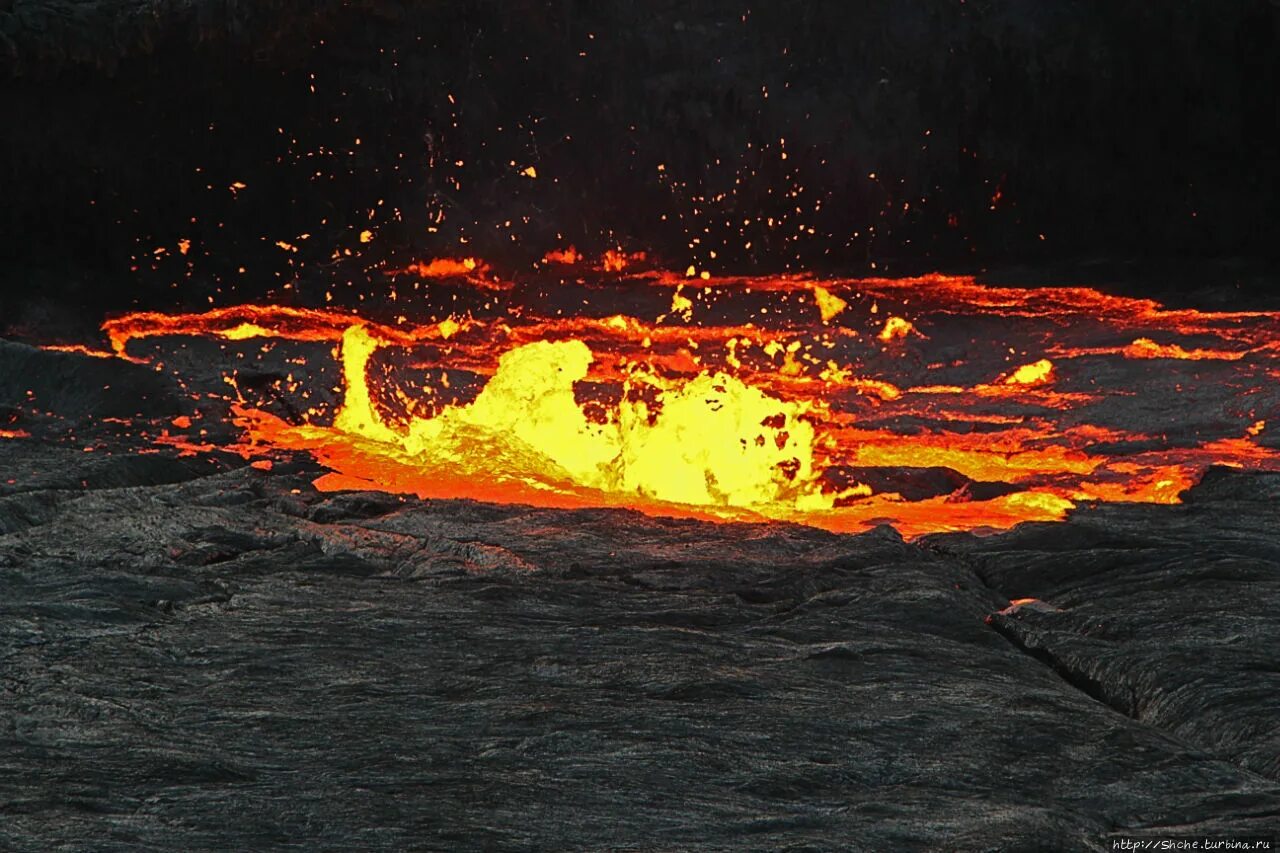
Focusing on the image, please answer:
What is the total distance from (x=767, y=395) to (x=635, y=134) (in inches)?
196

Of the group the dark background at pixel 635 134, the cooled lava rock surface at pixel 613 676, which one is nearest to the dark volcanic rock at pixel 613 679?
the cooled lava rock surface at pixel 613 676

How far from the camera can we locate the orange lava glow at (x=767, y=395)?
9.69 meters

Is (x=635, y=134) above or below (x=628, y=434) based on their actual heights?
above

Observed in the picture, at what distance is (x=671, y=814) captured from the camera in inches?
180

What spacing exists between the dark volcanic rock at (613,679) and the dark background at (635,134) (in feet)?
25.2

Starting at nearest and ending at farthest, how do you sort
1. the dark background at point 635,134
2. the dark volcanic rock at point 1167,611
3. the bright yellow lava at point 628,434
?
the dark volcanic rock at point 1167,611, the bright yellow lava at point 628,434, the dark background at point 635,134

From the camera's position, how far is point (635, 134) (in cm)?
1620

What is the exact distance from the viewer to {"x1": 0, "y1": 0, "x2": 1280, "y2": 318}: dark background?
15453 mm

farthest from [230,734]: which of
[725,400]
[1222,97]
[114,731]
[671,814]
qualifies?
[1222,97]

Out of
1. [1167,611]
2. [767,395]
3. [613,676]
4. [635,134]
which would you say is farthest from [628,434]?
[635,134]

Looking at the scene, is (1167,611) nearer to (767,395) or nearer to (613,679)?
(613,679)

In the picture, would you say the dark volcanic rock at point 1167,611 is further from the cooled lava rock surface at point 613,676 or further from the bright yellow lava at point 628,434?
the bright yellow lava at point 628,434

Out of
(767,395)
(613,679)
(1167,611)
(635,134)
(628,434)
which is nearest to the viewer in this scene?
(613,679)

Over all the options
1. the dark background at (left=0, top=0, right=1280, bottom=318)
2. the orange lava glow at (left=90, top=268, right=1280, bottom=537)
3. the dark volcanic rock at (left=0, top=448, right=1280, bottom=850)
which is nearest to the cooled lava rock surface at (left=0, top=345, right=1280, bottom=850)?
the dark volcanic rock at (left=0, top=448, right=1280, bottom=850)
